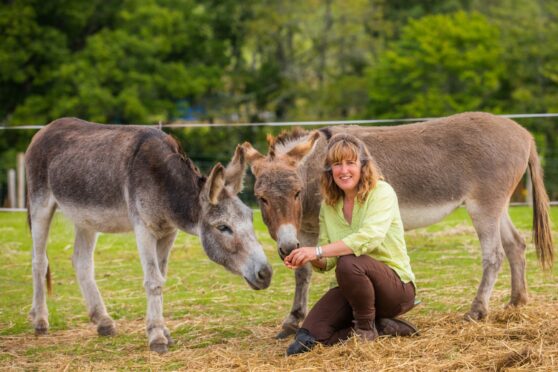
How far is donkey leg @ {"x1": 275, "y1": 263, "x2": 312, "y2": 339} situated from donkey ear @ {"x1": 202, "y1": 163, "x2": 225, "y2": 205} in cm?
108

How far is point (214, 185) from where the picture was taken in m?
5.43

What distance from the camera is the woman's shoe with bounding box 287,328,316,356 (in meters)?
5.20

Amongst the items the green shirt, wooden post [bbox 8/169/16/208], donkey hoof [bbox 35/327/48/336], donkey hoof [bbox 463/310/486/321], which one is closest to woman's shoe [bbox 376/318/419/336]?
the green shirt

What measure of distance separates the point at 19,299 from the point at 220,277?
2.13m

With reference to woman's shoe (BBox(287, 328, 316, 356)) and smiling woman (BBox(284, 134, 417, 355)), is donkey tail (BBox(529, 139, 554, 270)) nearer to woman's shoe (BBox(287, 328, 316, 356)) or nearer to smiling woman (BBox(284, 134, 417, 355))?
smiling woman (BBox(284, 134, 417, 355))

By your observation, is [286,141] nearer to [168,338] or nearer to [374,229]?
[374,229]

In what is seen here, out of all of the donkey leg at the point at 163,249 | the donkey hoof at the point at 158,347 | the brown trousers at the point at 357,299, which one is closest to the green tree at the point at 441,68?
the donkey leg at the point at 163,249

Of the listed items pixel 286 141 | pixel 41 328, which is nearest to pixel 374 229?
pixel 286 141

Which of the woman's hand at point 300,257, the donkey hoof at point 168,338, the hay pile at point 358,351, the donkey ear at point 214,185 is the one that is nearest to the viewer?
the hay pile at point 358,351

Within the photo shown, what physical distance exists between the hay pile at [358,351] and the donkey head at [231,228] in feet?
1.89

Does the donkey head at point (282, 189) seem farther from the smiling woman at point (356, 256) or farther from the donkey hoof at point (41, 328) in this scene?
the donkey hoof at point (41, 328)

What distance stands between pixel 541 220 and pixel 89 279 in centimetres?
389

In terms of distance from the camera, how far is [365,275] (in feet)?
16.8

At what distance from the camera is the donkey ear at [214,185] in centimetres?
538
